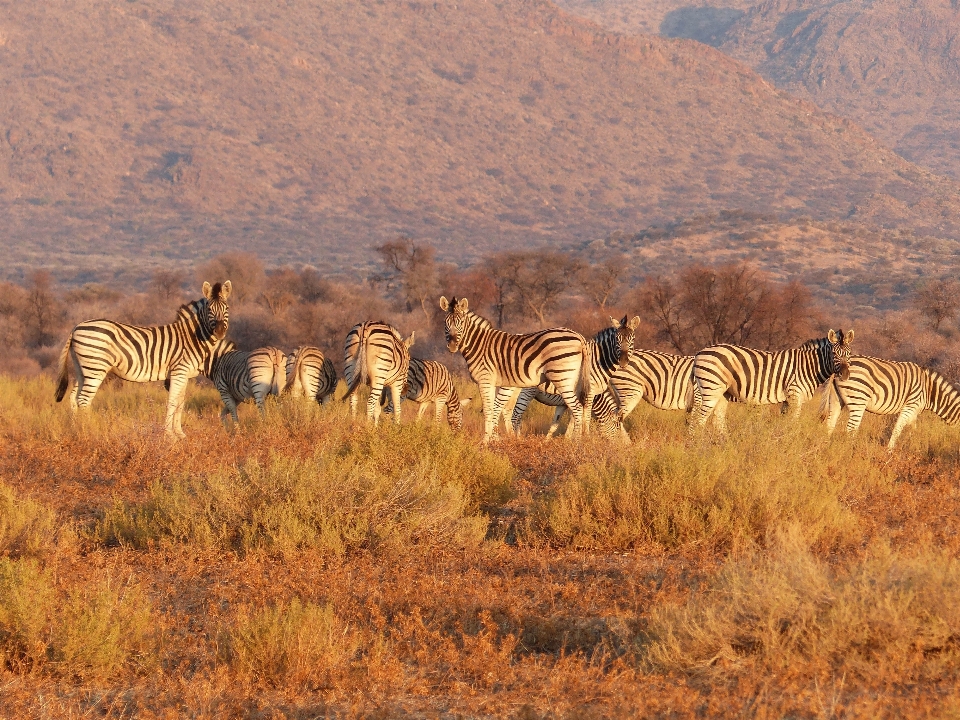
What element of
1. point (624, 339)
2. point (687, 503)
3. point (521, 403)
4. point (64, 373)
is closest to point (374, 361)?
point (521, 403)

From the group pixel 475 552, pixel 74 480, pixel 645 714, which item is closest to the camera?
pixel 645 714

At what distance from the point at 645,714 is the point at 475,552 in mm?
2966

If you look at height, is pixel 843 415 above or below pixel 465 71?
below

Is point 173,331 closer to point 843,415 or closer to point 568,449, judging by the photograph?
point 568,449

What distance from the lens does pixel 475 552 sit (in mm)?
8453

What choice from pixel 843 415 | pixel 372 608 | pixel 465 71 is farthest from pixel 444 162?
pixel 372 608

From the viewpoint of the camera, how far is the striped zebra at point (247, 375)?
1620cm

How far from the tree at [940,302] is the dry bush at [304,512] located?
32997 mm

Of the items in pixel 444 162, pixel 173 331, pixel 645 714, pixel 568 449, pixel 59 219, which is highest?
pixel 444 162

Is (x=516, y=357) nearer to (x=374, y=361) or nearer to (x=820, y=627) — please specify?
(x=374, y=361)

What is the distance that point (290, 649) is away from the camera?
19.8 ft

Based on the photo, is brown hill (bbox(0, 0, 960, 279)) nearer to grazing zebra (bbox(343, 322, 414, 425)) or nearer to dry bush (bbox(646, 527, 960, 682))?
grazing zebra (bbox(343, 322, 414, 425))

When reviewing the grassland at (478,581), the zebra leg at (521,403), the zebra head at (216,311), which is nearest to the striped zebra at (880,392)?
the grassland at (478,581)

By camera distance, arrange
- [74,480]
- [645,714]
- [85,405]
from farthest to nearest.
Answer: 1. [85,405]
2. [74,480]
3. [645,714]
